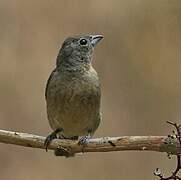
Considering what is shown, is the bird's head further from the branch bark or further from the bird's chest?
the branch bark

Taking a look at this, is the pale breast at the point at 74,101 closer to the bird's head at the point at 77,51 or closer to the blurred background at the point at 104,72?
the bird's head at the point at 77,51

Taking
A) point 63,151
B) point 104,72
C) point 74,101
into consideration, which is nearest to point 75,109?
point 74,101

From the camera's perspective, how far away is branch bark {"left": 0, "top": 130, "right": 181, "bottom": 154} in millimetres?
2359

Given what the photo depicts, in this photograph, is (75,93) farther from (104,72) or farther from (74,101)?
(104,72)

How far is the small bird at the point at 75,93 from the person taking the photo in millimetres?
3246

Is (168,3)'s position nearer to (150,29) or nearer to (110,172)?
(150,29)

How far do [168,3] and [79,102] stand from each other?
1918 millimetres

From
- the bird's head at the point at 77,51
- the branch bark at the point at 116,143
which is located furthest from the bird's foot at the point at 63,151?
the bird's head at the point at 77,51

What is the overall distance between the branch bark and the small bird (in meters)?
0.48

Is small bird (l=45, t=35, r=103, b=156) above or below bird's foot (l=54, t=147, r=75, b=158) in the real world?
above

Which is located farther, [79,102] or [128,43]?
[128,43]

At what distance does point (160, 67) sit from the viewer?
4.89 metres

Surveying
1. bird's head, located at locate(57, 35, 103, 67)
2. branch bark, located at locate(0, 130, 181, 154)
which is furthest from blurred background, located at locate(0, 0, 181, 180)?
branch bark, located at locate(0, 130, 181, 154)

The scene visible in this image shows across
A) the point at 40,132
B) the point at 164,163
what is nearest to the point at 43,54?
the point at 40,132
